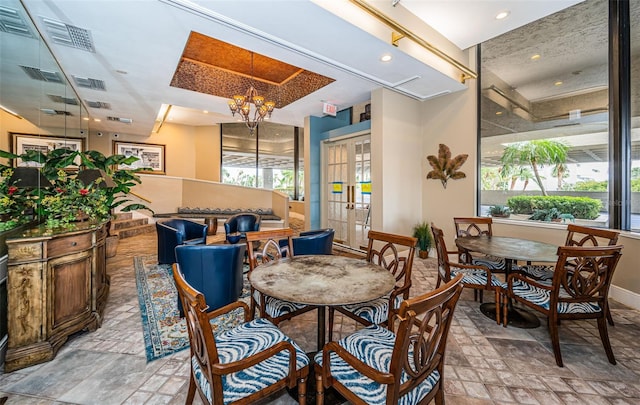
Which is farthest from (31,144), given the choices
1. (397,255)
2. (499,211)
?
(499,211)

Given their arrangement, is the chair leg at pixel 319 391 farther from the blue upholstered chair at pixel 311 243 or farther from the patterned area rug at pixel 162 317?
the blue upholstered chair at pixel 311 243

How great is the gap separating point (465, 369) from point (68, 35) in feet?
17.3

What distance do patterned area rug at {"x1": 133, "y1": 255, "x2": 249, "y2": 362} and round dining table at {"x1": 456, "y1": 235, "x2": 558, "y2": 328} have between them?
8.58 ft

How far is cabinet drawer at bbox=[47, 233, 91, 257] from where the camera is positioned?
6.94ft

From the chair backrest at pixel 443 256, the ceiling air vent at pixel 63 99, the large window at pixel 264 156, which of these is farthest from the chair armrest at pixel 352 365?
the large window at pixel 264 156

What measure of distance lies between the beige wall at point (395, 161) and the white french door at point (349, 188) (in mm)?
453

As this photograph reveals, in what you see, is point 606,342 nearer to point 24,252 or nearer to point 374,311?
point 374,311

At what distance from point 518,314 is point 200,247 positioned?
132 inches

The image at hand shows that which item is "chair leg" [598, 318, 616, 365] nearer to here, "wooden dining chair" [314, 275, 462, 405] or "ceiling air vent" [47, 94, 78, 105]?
"wooden dining chair" [314, 275, 462, 405]

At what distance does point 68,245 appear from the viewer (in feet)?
7.38

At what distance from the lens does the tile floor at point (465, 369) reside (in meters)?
1.71

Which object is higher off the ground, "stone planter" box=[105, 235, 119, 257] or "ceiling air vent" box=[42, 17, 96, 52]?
"ceiling air vent" box=[42, 17, 96, 52]

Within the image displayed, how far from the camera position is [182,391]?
1.74 metres

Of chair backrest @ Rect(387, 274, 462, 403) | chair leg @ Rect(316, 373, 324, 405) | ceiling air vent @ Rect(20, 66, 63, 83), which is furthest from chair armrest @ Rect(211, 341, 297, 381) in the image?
ceiling air vent @ Rect(20, 66, 63, 83)
